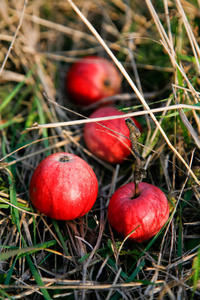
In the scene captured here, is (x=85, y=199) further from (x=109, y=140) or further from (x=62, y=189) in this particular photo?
(x=109, y=140)

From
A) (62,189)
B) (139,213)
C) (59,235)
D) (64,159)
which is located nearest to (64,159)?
(64,159)

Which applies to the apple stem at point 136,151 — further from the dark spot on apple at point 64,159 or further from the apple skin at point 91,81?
the apple skin at point 91,81

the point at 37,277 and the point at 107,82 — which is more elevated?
the point at 107,82

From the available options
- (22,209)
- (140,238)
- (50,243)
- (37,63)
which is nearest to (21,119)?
(37,63)

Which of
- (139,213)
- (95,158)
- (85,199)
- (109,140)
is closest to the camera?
(139,213)

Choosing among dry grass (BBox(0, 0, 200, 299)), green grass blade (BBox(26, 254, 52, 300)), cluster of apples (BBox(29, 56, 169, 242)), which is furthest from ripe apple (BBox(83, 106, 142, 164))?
green grass blade (BBox(26, 254, 52, 300))

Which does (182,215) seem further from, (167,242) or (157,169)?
(157,169)
